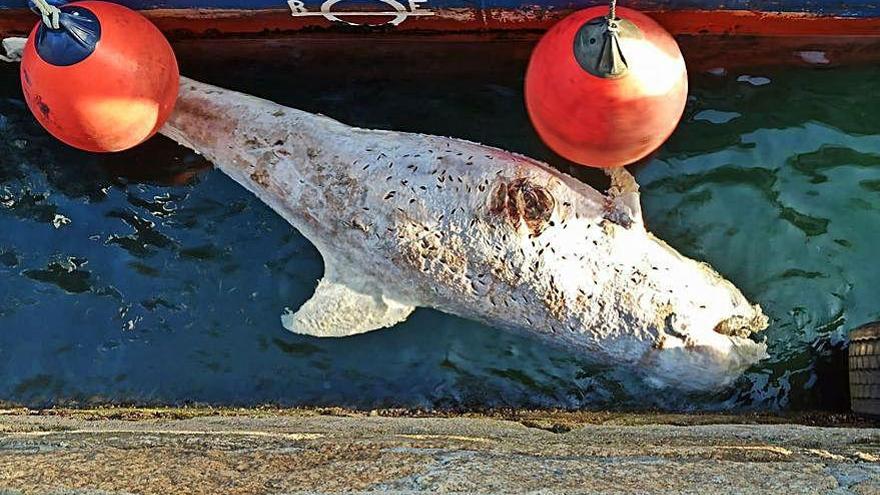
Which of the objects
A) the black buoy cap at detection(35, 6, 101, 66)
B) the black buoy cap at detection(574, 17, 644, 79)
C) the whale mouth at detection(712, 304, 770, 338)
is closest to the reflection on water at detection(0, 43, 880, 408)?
the whale mouth at detection(712, 304, 770, 338)

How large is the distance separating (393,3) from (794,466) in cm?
310

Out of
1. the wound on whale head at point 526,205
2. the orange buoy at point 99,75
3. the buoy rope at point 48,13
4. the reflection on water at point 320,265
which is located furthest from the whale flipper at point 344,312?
the buoy rope at point 48,13

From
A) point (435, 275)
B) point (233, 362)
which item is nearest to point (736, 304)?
point (435, 275)

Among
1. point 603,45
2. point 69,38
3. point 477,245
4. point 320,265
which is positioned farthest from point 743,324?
point 69,38

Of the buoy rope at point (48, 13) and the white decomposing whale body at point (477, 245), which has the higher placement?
the buoy rope at point (48, 13)

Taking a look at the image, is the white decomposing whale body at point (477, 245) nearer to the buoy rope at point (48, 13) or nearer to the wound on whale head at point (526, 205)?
the wound on whale head at point (526, 205)

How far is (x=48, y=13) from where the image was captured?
13.0 feet

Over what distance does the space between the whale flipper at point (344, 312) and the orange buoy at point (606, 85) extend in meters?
1.49

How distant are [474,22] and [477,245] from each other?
1355 millimetres

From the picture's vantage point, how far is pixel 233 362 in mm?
5539

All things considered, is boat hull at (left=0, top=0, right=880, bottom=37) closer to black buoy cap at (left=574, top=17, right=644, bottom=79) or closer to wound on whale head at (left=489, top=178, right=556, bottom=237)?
black buoy cap at (left=574, top=17, right=644, bottom=79)

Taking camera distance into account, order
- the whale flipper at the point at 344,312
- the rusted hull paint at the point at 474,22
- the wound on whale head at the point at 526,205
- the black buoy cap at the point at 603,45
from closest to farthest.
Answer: the black buoy cap at the point at 603,45, the wound on whale head at the point at 526,205, the rusted hull paint at the point at 474,22, the whale flipper at the point at 344,312

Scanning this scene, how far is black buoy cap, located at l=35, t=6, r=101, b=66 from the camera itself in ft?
13.5

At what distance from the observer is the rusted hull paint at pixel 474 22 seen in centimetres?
479
